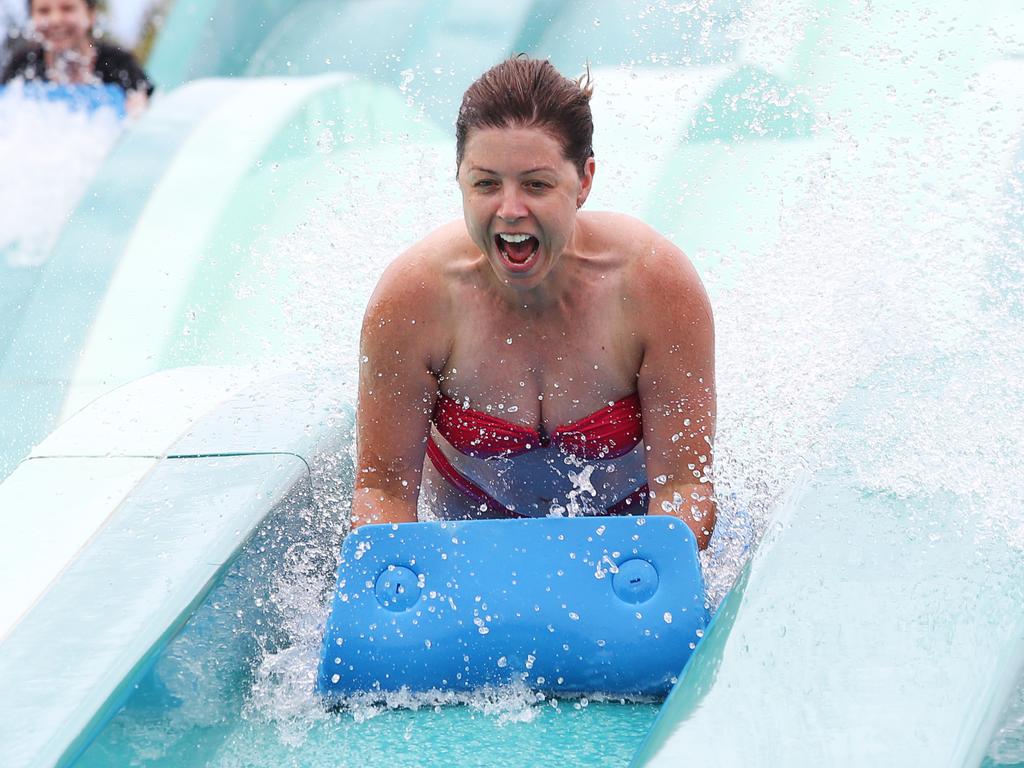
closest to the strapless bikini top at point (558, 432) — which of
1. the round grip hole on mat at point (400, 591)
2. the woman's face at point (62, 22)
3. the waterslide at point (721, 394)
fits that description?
the waterslide at point (721, 394)

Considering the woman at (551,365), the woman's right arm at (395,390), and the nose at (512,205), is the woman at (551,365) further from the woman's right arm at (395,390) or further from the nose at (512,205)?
the nose at (512,205)

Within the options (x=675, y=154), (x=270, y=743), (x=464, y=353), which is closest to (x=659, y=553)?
(x=464, y=353)

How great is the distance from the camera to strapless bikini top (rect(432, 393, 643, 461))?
95.0 inches

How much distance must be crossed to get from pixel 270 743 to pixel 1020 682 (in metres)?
1.07

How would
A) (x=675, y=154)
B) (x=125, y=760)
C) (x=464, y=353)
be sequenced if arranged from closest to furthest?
(x=125, y=760), (x=464, y=353), (x=675, y=154)

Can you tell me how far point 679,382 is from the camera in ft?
7.63

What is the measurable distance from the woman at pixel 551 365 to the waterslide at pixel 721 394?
0.58 feet

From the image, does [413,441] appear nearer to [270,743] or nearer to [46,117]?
[270,743]

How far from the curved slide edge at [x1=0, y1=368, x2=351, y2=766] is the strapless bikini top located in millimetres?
288

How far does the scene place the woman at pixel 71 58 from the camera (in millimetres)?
5633

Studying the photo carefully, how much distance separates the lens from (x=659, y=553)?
2.15m

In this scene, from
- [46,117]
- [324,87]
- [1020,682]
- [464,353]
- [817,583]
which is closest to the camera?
[1020,682]

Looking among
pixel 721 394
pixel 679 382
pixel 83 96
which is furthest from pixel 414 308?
pixel 83 96

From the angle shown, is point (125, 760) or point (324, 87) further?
point (324, 87)
